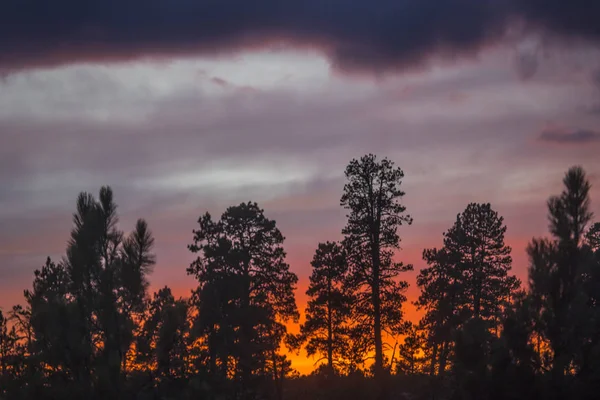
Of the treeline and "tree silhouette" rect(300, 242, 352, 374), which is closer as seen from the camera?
the treeline

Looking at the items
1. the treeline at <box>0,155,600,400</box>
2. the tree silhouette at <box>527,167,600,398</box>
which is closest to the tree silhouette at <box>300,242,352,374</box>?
the treeline at <box>0,155,600,400</box>

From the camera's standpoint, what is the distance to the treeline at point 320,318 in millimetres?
33469

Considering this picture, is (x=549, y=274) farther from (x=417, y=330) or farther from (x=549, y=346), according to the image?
(x=417, y=330)

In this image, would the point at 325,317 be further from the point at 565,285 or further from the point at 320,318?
the point at 565,285

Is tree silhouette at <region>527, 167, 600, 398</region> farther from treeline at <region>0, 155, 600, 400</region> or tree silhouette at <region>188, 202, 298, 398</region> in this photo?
tree silhouette at <region>188, 202, 298, 398</region>

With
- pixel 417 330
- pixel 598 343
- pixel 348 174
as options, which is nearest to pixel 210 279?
pixel 348 174

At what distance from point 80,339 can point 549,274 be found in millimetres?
21726

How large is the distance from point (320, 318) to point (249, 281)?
11516mm

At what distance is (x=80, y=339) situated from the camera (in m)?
34.7

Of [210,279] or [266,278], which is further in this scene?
[266,278]

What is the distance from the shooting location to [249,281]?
46.8 meters

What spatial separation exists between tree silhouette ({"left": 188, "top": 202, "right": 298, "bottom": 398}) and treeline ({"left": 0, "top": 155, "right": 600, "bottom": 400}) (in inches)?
4.2

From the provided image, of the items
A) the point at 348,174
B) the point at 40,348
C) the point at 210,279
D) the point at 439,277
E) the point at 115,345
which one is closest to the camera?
the point at 115,345

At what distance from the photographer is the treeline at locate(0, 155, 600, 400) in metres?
33.5
